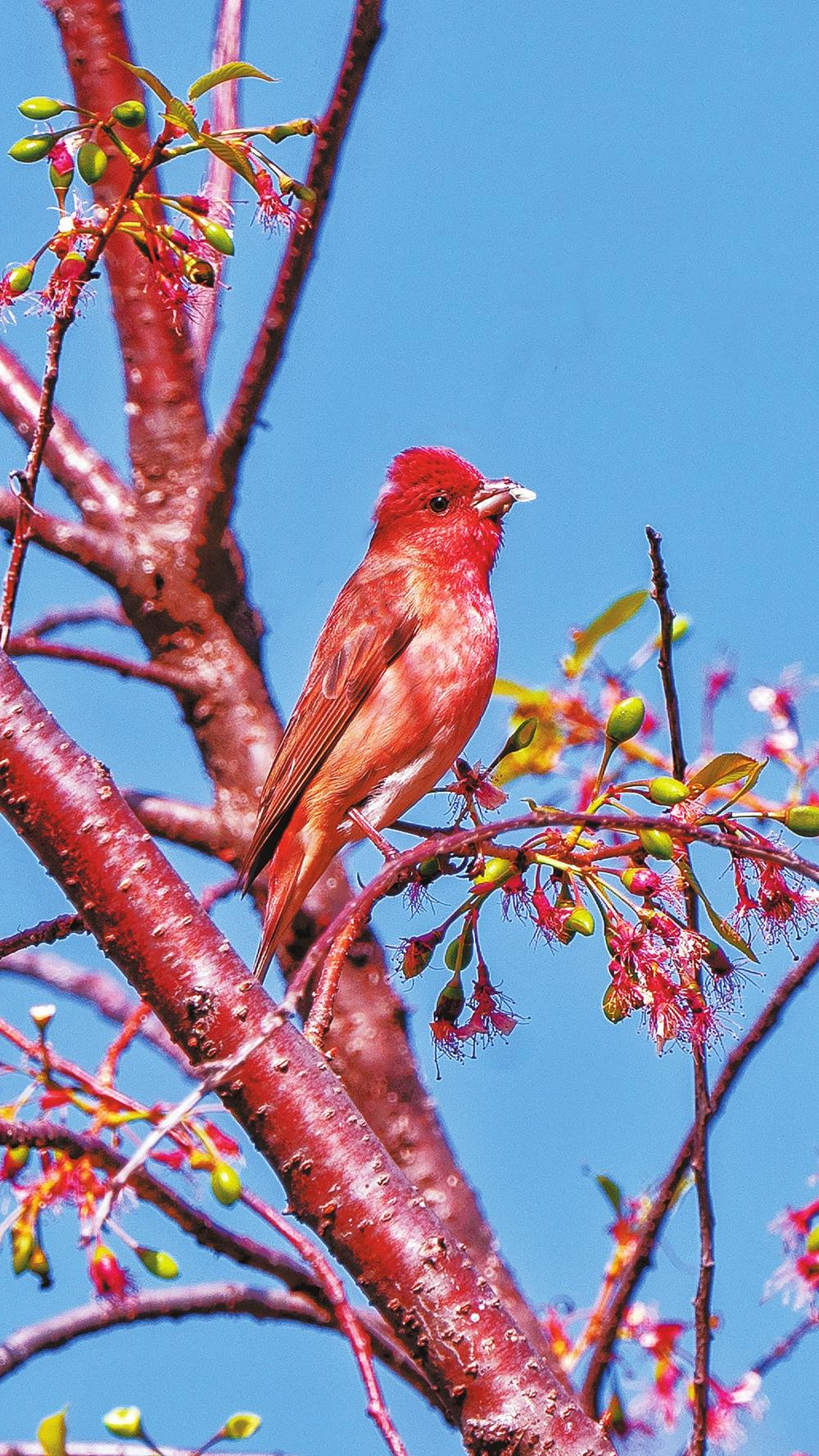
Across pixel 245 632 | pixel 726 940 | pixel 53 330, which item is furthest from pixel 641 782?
pixel 245 632

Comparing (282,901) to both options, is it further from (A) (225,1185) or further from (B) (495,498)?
(B) (495,498)

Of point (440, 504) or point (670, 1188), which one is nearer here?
point (670, 1188)

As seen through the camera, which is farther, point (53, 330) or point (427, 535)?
point (427, 535)

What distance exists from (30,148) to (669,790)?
72.9 inches

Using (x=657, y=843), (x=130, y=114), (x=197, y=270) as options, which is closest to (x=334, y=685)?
(x=197, y=270)

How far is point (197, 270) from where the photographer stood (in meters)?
3.31

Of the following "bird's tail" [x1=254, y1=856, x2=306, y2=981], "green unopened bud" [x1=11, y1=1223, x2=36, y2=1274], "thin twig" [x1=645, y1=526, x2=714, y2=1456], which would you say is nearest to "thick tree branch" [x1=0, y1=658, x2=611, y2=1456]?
"thin twig" [x1=645, y1=526, x2=714, y2=1456]

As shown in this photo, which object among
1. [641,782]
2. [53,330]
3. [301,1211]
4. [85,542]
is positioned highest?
[85,542]

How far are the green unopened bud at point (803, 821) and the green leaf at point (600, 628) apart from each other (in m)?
1.31

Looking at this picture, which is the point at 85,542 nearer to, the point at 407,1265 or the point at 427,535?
the point at 427,535

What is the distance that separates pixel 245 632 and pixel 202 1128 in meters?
2.07

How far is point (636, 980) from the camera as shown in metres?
2.76

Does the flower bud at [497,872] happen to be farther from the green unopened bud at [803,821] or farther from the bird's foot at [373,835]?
the bird's foot at [373,835]

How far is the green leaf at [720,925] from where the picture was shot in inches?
106
